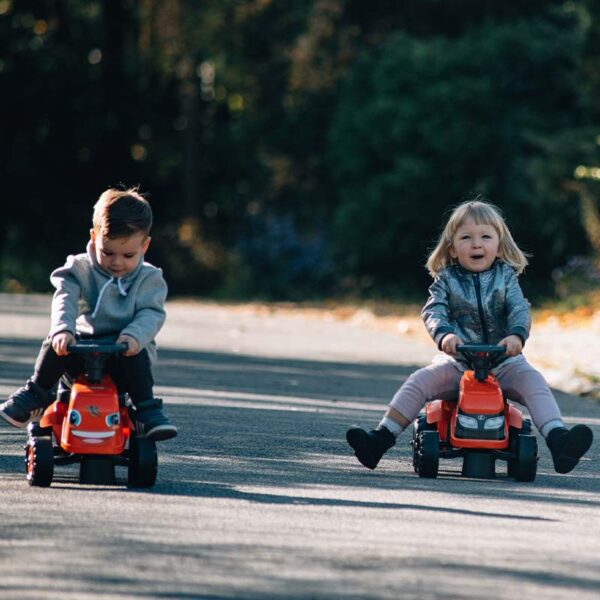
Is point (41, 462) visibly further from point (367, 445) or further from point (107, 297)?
point (367, 445)

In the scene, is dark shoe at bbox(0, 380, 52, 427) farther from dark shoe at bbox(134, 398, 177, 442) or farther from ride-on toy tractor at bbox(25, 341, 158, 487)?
dark shoe at bbox(134, 398, 177, 442)

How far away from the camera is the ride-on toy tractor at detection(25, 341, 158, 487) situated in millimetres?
6496

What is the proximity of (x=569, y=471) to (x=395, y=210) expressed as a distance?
70.4 ft

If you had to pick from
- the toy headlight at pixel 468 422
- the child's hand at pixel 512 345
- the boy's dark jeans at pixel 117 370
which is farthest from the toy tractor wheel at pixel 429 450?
the boy's dark jeans at pixel 117 370

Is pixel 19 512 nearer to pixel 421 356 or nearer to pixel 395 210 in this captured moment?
pixel 421 356

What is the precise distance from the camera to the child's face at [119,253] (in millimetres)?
6859

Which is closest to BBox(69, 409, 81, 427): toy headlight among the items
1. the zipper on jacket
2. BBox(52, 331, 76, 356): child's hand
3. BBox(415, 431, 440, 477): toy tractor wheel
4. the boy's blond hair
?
BBox(52, 331, 76, 356): child's hand

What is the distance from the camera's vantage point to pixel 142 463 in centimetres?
647

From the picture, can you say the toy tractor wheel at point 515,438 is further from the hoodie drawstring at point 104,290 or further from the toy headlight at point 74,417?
the toy headlight at point 74,417

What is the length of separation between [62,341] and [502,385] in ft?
7.11

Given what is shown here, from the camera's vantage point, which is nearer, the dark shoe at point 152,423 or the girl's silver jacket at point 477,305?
the dark shoe at point 152,423

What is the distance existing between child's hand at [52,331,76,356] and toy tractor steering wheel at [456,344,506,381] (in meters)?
1.71

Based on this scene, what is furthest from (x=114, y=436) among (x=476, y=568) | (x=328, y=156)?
(x=328, y=156)

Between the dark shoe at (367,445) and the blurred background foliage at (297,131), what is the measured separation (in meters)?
18.3
